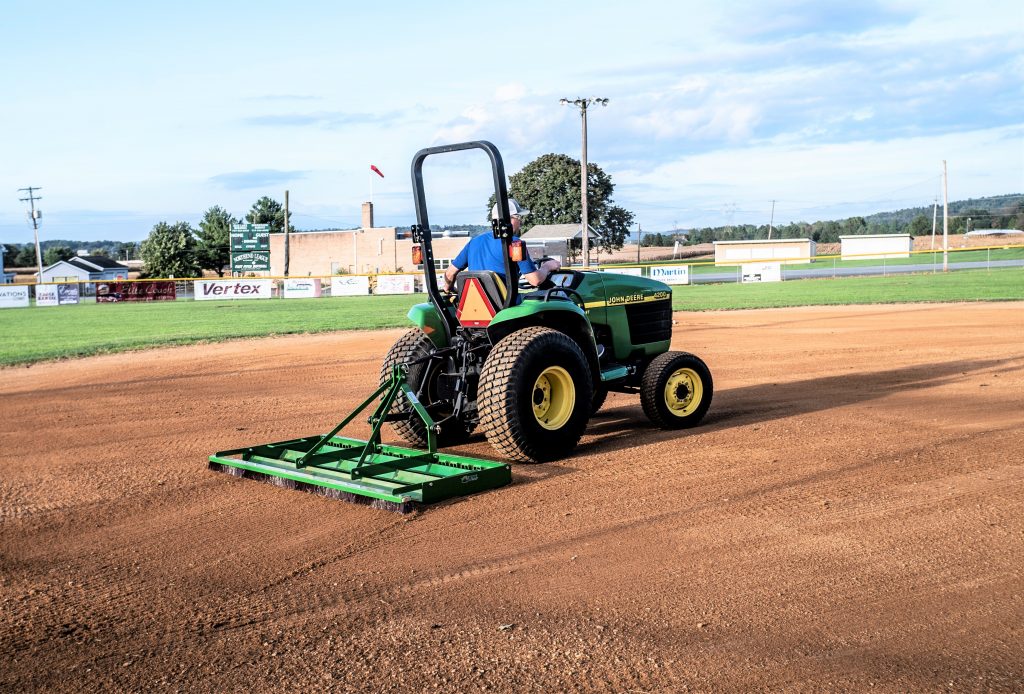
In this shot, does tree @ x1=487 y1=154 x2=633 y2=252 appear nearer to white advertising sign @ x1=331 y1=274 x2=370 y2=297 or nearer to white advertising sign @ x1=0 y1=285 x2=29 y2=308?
white advertising sign @ x1=331 y1=274 x2=370 y2=297

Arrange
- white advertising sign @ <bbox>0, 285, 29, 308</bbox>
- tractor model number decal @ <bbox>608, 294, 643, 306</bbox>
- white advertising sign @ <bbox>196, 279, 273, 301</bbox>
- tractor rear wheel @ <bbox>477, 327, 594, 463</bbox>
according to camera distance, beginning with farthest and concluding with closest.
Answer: white advertising sign @ <bbox>196, 279, 273, 301</bbox> → white advertising sign @ <bbox>0, 285, 29, 308</bbox> → tractor model number decal @ <bbox>608, 294, 643, 306</bbox> → tractor rear wheel @ <bbox>477, 327, 594, 463</bbox>

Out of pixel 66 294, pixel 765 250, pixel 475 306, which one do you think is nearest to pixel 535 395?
pixel 475 306

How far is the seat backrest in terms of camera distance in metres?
7.33

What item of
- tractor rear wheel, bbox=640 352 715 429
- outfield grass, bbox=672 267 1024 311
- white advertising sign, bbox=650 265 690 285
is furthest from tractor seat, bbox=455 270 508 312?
white advertising sign, bbox=650 265 690 285

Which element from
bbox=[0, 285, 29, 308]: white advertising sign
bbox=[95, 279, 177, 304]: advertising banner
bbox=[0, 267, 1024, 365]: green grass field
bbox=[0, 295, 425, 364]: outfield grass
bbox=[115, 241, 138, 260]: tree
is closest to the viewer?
bbox=[0, 295, 425, 364]: outfield grass

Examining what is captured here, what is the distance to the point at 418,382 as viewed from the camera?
7863 mm

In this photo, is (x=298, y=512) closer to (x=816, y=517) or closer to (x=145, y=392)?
(x=816, y=517)

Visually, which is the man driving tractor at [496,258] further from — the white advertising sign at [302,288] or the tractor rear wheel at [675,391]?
the white advertising sign at [302,288]

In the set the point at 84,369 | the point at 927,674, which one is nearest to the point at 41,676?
the point at 927,674

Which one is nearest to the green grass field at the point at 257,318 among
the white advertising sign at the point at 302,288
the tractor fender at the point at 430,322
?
the white advertising sign at the point at 302,288

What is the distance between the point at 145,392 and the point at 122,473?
5.12 metres

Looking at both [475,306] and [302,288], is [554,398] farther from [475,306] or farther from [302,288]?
[302,288]

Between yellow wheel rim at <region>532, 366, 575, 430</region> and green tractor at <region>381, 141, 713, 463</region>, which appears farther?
yellow wheel rim at <region>532, 366, 575, 430</region>

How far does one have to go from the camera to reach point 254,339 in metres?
20.2
